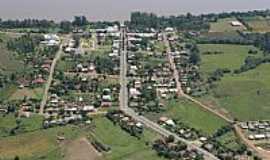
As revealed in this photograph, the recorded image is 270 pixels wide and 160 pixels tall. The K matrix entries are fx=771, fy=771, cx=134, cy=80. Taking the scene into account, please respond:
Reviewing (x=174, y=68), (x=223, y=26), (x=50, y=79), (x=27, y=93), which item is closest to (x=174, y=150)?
(x=27, y=93)

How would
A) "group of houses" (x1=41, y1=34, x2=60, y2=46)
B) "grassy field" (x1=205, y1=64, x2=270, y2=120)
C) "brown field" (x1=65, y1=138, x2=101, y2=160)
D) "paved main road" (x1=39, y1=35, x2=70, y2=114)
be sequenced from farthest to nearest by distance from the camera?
"group of houses" (x1=41, y1=34, x2=60, y2=46), "paved main road" (x1=39, y1=35, x2=70, y2=114), "grassy field" (x1=205, y1=64, x2=270, y2=120), "brown field" (x1=65, y1=138, x2=101, y2=160)

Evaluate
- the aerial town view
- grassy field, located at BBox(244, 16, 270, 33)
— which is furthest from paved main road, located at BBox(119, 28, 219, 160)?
grassy field, located at BBox(244, 16, 270, 33)

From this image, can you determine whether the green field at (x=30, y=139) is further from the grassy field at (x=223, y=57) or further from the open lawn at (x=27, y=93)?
the grassy field at (x=223, y=57)

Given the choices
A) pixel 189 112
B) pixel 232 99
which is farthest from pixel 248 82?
pixel 189 112

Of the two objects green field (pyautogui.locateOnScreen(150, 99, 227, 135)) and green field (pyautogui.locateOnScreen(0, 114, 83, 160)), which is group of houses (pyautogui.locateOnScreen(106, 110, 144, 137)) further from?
green field (pyautogui.locateOnScreen(0, 114, 83, 160))

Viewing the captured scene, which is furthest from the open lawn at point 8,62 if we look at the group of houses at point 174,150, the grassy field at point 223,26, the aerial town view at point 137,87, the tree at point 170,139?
the grassy field at point 223,26

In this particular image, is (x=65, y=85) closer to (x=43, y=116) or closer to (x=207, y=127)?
(x=43, y=116)

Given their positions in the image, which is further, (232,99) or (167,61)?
(167,61)
